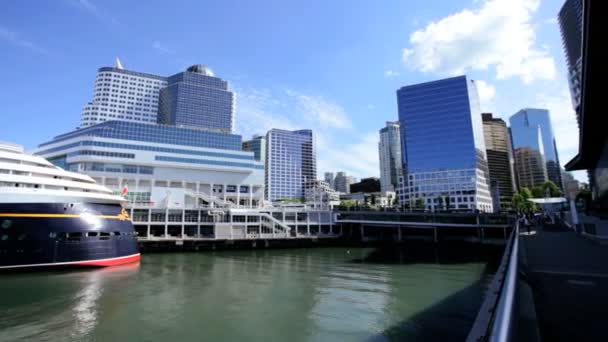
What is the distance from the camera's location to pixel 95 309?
16734 millimetres

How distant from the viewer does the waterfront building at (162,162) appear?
2694 inches

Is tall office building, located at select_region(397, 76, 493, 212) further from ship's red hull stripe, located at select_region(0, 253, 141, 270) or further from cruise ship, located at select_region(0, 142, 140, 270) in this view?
cruise ship, located at select_region(0, 142, 140, 270)

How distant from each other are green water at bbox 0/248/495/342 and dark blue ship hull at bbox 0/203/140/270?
5.74ft

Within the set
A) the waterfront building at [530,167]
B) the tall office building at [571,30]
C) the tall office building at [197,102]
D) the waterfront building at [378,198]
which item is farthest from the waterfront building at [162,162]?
the waterfront building at [530,167]

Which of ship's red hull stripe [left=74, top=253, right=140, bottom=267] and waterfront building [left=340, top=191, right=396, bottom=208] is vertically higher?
waterfront building [left=340, top=191, right=396, bottom=208]

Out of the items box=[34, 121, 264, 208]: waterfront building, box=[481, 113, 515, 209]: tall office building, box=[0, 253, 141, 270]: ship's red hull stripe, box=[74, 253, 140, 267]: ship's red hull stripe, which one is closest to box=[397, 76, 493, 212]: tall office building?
box=[481, 113, 515, 209]: tall office building

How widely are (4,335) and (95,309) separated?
388 cm

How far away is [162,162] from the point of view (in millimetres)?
74625

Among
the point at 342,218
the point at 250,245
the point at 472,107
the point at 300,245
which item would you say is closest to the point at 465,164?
the point at 472,107

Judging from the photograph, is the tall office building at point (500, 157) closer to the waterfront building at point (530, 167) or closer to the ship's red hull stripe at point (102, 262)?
the waterfront building at point (530, 167)

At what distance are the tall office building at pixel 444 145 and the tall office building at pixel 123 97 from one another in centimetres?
11620

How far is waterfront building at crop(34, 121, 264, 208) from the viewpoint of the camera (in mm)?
68438

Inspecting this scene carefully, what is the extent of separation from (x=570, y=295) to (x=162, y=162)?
7896 cm

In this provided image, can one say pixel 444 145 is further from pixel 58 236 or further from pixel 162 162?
pixel 58 236
